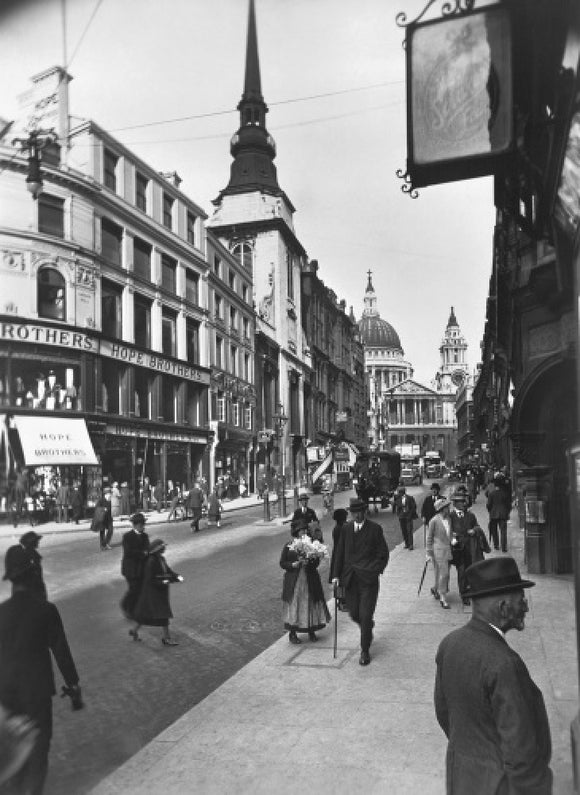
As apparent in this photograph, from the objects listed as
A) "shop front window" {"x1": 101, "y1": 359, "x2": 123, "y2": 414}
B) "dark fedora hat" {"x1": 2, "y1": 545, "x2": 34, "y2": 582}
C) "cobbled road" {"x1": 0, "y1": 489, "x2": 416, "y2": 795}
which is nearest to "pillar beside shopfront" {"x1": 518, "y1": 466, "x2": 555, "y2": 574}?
"cobbled road" {"x1": 0, "y1": 489, "x2": 416, "y2": 795}

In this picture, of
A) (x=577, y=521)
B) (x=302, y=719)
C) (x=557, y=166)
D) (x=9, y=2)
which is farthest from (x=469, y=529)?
(x=9, y=2)

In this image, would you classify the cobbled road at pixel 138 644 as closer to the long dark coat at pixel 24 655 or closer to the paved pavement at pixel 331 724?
the long dark coat at pixel 24 655

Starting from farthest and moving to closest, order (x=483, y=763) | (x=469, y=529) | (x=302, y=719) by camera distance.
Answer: (x=469, y=529) → (x=302, y=719) → (x=483, y=763)

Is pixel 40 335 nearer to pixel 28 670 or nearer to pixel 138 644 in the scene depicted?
pixel 28 670

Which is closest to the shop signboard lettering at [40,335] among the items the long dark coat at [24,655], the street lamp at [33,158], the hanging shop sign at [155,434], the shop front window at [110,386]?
the shop front window at [110,386]

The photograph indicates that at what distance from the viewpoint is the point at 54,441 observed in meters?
3.52

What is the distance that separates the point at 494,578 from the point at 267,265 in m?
3.85

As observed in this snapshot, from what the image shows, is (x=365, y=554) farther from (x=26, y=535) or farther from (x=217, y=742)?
(x=26, y=535)

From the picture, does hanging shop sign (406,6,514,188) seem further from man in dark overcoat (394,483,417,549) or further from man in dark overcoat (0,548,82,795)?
man in dark overcoat (394,483,417,549)

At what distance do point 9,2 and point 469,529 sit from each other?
30.5ft

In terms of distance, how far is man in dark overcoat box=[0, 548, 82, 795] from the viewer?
13.5 feet

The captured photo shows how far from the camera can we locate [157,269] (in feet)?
14.5

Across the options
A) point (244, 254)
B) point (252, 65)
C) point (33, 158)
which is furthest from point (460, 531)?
point (33, 158)

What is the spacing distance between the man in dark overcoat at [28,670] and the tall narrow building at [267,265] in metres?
2.08
